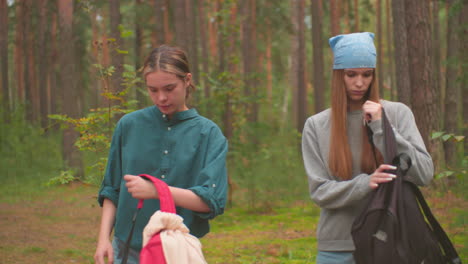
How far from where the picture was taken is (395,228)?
248 centimetres

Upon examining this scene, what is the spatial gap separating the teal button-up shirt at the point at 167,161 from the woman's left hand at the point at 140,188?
0.72 feet

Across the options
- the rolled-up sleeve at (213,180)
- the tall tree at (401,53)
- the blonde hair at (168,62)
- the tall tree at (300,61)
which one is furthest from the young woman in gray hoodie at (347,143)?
the tall tree at (300,61)

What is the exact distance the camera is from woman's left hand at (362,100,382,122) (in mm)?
2713

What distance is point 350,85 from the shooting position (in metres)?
2.88

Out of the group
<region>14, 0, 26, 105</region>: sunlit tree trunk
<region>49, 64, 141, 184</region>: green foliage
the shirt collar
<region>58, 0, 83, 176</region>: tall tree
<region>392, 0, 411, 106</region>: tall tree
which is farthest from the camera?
<region>14, 0, 26, 105</region>: sunlit tree trunk

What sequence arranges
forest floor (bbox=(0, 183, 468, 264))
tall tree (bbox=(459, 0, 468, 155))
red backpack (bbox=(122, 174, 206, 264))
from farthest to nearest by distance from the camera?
tall tree (bbox=(459, 0, 468, 155)) → forest floor (bbox=(0, 183, 468, 264)) → red backpack (bbox=(122, 174, 206, 264))

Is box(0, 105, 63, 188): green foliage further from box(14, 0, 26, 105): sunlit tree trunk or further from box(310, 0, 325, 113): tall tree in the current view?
box(310, 0, 325, 113): tall tree

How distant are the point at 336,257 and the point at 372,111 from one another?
790 millimetres

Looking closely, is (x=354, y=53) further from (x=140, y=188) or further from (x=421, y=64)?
(x=421, y=64)

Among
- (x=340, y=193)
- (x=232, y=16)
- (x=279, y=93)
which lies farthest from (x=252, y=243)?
(x=279, y=93)

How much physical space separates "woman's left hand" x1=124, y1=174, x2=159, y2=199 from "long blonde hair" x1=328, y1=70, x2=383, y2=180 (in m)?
1.02

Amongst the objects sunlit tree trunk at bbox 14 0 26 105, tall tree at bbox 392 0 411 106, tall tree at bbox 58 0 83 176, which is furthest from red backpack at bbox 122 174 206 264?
sunlit tree trunk at bbox 14 0 26 105

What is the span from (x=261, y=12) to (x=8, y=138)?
12.5 metres

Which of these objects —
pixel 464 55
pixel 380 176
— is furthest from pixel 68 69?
pixel 380 176
